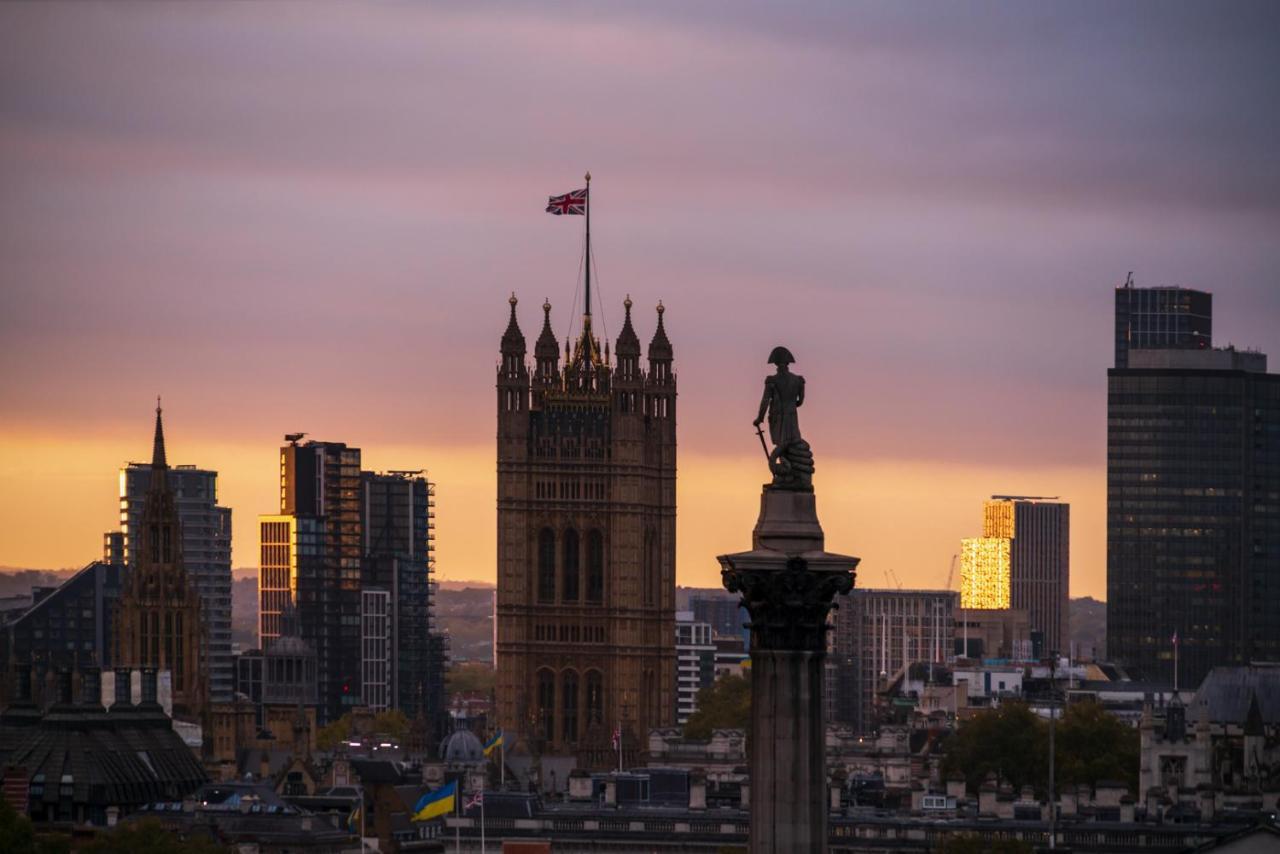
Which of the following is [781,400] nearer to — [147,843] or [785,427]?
[785,427]

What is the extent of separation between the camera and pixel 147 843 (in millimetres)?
185125

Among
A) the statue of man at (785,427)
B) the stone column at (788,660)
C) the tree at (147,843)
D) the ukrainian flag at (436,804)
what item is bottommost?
the tree at (147,843)

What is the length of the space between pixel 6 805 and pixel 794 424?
114663 mm

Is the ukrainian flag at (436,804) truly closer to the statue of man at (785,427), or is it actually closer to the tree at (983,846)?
the tree at (983,846)

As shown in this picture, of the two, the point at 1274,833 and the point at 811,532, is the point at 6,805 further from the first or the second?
the point at 811,532

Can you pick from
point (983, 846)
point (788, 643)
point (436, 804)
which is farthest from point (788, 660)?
point (983, 846)

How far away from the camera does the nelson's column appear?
69875 mm

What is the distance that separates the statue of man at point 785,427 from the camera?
7156cm

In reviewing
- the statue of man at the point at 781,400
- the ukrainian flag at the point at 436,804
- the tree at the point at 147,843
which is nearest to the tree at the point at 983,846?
the ukrainian flag at the point at 436,804

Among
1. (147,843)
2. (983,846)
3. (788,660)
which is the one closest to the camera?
(788,660)

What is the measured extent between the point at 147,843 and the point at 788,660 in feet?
385

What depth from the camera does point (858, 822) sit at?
19975 cm

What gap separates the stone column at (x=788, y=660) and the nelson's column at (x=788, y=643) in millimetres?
15

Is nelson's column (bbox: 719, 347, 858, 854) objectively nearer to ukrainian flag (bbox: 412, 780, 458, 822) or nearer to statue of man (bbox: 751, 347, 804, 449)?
statue of man (bbox: 751, 347, 804, 449)
